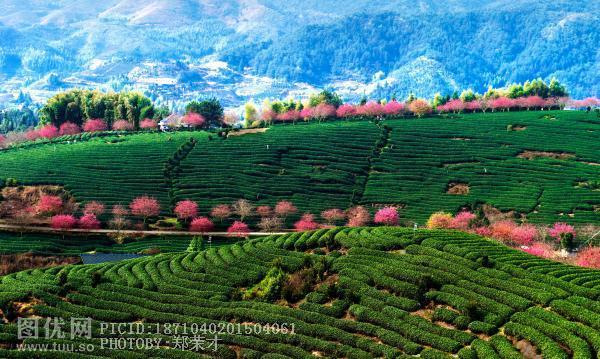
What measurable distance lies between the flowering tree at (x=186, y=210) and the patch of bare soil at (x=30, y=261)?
16.6 metres

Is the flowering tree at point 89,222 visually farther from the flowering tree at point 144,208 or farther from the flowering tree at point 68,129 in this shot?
the flowering tree at point 68,129

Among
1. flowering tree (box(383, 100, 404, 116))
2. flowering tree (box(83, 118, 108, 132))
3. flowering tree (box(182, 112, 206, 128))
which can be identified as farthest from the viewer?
flowering tree (box(383, 100, 404, 116))

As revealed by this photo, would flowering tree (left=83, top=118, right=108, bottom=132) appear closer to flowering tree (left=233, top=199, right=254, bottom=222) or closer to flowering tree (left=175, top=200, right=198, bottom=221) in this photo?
flowering tree (left=175, top=200, right=198, bottom=221)

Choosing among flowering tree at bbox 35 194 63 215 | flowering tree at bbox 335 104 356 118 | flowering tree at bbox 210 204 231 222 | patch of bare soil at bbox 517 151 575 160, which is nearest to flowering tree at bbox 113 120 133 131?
flowering tree at bbox 335 104 356 118

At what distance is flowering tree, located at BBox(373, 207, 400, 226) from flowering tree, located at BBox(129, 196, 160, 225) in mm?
26845

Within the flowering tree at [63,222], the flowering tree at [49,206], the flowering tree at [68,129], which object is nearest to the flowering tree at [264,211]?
the flowering tree at [63,222]

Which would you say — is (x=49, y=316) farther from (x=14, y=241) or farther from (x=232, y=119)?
(x=232, y=119)

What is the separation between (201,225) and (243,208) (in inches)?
235

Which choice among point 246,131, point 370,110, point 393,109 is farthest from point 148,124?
point 393,109

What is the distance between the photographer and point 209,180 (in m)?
105

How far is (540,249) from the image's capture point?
7506 cm

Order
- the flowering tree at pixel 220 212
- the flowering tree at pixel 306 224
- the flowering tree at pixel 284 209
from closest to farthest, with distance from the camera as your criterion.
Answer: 1. the flowering tree at pixel 306 224
2. the flowering tree at pixel 220 212
3. the flowering tree at pixel 284 209

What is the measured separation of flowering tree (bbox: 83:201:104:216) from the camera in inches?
3703

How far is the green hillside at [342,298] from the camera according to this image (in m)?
41.8
